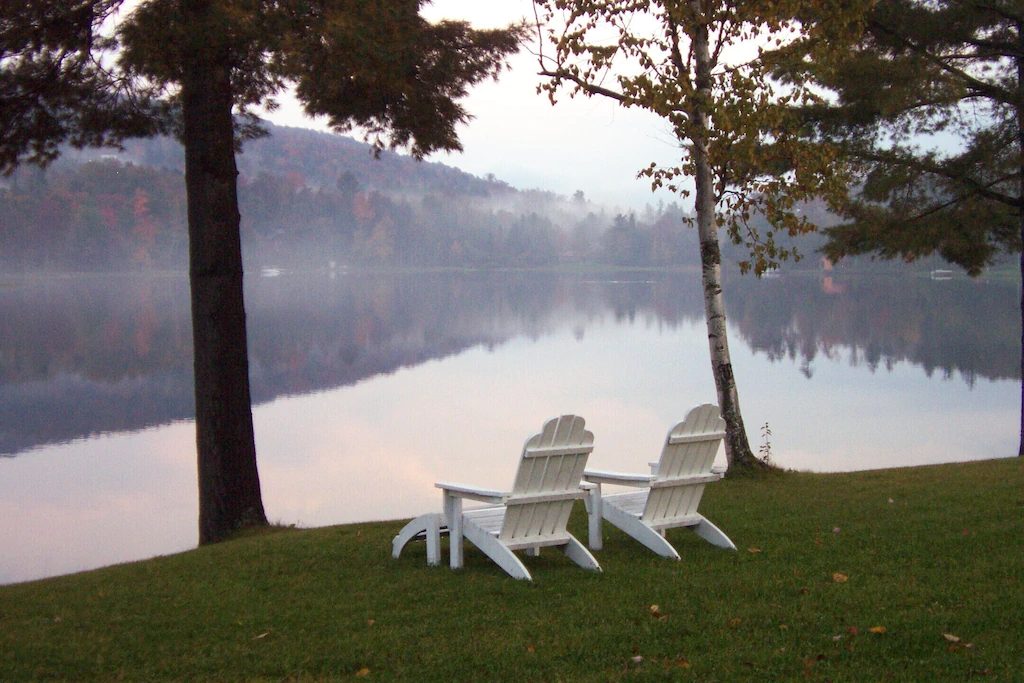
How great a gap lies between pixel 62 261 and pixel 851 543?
9103cm

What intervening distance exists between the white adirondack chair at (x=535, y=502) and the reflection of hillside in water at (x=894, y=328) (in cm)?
2125

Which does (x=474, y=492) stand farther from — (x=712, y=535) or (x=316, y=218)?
(x=316, y=218)

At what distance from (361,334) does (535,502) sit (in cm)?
3558

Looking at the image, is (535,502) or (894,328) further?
(894,328)

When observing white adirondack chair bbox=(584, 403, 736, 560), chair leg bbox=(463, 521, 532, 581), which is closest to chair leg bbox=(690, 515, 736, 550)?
white adirondack chair bbox=(584, 403, 736, 560)

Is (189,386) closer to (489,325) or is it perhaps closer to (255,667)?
(489,325)

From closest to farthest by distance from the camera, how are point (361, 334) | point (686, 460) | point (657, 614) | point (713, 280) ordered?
1. point (657, 614)
2. point (686, 460)
3. point (713, 280)
4. point (361, 334)

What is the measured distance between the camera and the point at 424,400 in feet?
76.7

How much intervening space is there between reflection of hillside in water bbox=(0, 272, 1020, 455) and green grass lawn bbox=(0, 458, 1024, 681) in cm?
1391

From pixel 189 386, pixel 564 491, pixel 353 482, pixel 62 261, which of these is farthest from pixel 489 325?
pixel 62 261

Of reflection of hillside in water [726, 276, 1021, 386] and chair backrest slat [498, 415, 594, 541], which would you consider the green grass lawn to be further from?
reflection of hillside in water [726, 276, 1021, 386]

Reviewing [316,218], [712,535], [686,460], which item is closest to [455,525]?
[686,460]

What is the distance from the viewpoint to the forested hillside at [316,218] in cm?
8250

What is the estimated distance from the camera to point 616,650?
4285mm
